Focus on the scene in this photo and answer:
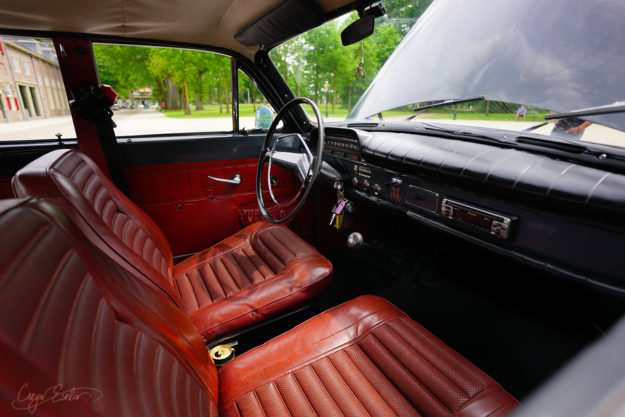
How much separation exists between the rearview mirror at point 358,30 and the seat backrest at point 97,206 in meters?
1.37

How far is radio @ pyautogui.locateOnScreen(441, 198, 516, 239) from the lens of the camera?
45.9 inches

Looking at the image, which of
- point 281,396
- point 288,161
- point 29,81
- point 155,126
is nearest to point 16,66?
point 29,81

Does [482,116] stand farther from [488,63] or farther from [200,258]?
[200,258]

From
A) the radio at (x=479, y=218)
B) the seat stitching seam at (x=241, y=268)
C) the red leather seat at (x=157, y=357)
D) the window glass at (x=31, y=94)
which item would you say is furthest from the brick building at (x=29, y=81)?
the radio at (x=479, y=218)

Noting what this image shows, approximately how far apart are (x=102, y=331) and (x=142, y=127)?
2079 mm

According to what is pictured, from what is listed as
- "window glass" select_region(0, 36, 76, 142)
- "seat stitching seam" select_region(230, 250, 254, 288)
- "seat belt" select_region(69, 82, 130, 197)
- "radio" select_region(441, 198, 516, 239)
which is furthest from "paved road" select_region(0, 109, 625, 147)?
"seat stitching seam" select_region(230, 250, 254, 288)

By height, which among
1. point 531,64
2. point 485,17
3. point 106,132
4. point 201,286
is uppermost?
point 485,17

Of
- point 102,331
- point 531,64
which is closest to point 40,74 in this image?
point 102,331

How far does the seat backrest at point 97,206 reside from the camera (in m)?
0.88

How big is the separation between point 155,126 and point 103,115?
439 millimetres

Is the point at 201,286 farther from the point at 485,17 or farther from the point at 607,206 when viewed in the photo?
the point at 485,17

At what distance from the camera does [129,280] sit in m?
0.73
